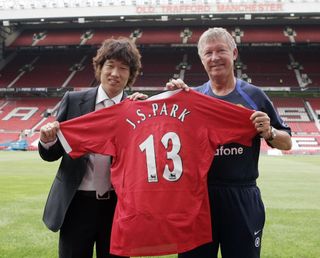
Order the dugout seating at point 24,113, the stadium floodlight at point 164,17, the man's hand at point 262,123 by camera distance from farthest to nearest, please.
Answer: the stadium floodlight at point 164,17, the dugout seating at point 24,113, the man's hand at point 262,123

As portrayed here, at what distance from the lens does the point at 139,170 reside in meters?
2.70

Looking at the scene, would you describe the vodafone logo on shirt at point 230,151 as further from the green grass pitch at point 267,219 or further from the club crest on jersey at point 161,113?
the green grass pitch at point 267,219

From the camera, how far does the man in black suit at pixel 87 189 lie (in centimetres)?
278

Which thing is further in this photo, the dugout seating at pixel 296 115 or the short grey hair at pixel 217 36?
the dugout seating at pixel 296 115

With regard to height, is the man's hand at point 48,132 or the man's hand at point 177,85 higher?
the man's hand at point 177,85

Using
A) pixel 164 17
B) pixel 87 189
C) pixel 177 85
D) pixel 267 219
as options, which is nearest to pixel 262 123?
pixel 177 85

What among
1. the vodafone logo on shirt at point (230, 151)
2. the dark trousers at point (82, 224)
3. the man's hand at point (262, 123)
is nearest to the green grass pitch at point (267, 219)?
the dark trousers at point (82, 224)

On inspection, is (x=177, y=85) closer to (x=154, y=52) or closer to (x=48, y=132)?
(x=48, y=132)

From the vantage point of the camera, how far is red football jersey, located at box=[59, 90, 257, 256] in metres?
2.62

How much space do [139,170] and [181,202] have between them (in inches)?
13.4

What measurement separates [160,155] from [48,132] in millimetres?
760

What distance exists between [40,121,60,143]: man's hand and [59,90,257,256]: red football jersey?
77mm

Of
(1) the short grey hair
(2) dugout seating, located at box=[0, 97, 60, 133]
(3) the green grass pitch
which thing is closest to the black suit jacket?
(1) the short grey hair

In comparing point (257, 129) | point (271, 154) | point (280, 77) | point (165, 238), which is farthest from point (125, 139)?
point (280, 77)
